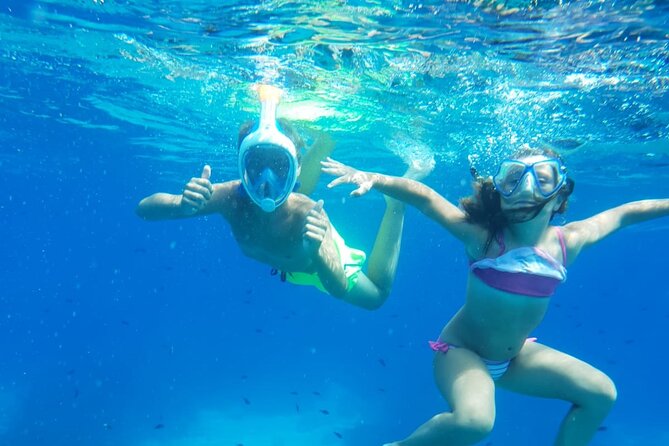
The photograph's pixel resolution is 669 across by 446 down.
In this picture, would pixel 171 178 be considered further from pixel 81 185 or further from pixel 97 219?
pixel 97 219

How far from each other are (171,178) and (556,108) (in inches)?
1031

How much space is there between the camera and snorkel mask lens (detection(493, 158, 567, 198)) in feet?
16.1

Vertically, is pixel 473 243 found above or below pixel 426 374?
below

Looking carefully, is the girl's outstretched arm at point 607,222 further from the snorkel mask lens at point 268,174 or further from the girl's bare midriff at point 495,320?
the snorkel mask lens at point 268,174

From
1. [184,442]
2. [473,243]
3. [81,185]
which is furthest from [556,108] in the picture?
[81,185]

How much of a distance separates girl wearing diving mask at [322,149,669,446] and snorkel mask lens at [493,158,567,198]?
0.01 metres

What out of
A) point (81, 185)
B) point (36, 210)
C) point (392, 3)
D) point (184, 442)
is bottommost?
point (184, 442)

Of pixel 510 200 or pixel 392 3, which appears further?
pixel 392 3

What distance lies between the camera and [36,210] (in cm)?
5747

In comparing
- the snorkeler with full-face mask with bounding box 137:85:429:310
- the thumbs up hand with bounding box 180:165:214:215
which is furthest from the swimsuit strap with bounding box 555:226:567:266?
the thumbs up hand with bounding box 180:165:214:215

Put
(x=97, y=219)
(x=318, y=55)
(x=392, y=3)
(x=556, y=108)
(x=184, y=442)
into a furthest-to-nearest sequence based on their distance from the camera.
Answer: (x=97, y=219)
(x=184, y=442)
(x=556, y=108)
(x=318, y=55)
(x=392, y=3)

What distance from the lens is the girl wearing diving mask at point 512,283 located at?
16.4ft

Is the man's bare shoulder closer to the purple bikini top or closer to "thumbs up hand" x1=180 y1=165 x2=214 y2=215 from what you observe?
"thumbs up hand" x1=180 y1=165 x2=214 y2=215

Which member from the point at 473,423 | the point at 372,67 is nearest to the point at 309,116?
the point at 372,67
